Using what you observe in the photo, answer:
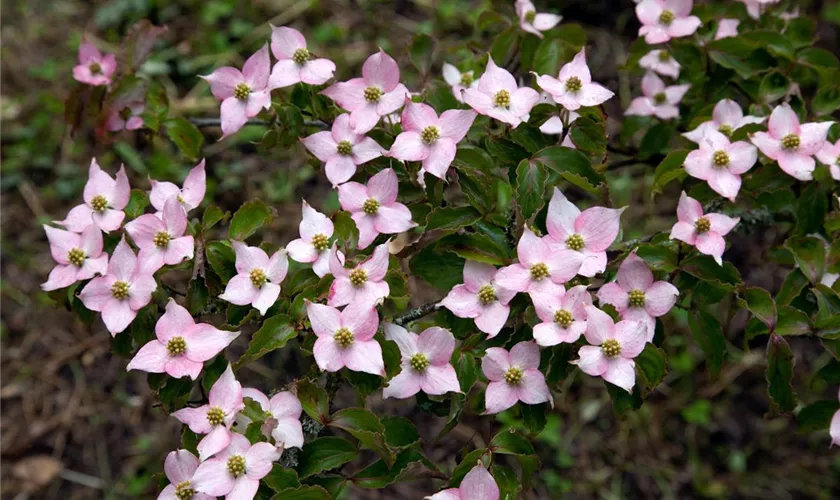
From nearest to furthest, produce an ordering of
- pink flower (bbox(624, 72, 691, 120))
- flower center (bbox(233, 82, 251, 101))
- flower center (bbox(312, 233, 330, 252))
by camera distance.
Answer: flower center (bbox(312, 233, 330, 252)) → flower center (bbox(233, 82, 251, 101)) → pink flower (bbox(624, 72, 691, 120))

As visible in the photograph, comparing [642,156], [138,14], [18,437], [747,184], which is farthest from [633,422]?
[138,14]

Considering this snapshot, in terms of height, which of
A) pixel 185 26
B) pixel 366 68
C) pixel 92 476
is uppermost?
pixel 366 68

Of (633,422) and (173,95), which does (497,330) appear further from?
(173,95)

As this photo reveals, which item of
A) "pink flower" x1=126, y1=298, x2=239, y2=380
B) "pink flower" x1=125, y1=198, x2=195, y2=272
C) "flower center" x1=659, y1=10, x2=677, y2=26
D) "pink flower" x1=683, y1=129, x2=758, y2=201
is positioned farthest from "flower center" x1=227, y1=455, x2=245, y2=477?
"flower center" x1=659, y1=10, x2=677, y2=26

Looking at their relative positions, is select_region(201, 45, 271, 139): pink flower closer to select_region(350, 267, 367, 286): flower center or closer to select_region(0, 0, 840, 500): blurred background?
select_region(350, 267, 367, 286): flower center

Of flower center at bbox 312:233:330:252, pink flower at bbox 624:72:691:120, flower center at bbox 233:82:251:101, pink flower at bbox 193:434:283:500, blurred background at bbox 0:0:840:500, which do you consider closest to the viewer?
pink flower at bbox 193:434:283:500

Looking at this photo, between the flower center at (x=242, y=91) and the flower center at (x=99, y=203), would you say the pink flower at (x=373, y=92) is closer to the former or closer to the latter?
the flower center at (x=242, y=91)

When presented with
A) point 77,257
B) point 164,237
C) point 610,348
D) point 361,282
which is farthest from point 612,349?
point 77,257
